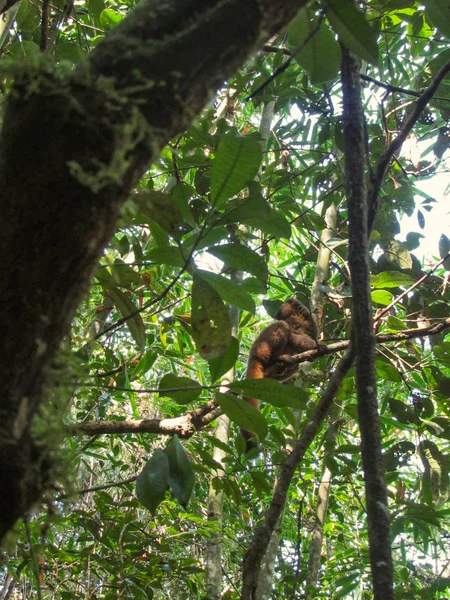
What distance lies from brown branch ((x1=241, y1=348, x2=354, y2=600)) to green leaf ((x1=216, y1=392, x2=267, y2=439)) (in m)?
0.12

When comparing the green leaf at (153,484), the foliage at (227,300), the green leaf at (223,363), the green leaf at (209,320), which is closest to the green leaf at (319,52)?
the foliage at (227,300)

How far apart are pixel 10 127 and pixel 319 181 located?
2.93 m

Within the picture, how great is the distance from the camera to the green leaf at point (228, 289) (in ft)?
4.56

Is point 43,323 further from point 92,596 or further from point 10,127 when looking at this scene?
point 92,596

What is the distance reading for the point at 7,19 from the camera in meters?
1.87

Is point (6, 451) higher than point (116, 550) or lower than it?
lower

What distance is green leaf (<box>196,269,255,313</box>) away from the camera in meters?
1.39

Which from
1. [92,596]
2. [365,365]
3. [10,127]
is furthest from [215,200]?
[92,596]

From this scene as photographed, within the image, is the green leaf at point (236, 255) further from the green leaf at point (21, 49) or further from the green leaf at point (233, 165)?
the green leaf at point (21, 49)

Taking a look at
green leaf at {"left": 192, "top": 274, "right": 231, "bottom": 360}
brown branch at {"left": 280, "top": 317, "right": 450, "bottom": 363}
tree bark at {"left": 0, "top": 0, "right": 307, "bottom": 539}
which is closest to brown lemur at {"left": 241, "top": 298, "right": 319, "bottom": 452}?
brown branch at {"left": 280, "top": 317, "right": 450, "bottom": 363}

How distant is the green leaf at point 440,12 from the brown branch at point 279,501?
0.80 meters

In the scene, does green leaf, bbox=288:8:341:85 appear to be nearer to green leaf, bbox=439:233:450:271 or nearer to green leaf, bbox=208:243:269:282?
green leaf, bbox=208:243:269:282

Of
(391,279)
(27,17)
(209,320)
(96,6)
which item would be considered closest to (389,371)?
(391,279)

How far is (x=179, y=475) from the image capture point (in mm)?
1606
